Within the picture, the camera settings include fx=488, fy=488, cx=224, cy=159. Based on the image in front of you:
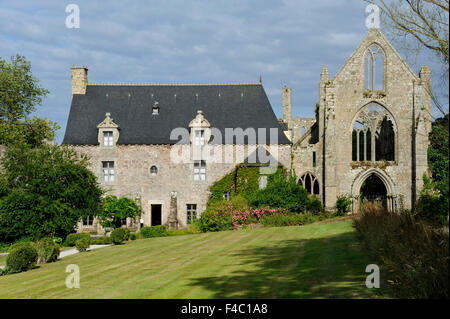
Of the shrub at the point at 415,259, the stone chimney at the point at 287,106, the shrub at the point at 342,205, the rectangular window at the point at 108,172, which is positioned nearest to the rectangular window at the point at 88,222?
the rectangular window at the point at 108,172

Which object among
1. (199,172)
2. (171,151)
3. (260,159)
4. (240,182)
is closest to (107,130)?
(171,151)

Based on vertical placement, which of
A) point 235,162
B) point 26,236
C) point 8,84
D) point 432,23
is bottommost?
point 26,236

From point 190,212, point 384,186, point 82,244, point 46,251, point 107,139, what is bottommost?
point 82,244

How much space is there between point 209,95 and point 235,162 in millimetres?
6250

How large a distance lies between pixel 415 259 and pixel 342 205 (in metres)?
24.4

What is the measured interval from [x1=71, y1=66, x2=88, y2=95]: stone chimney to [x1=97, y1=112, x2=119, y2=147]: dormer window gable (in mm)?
4296

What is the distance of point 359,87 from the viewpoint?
34.9 metres

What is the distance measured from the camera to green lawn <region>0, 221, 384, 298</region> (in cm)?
1077

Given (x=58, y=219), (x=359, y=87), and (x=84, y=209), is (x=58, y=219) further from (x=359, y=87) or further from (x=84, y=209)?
(x=359, y=87)

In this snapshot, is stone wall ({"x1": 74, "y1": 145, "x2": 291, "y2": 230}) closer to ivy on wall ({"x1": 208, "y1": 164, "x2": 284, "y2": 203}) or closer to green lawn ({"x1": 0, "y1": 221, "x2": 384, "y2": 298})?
ivy on wall ({"x1": 208, "y1": 164, "x2": 284, "y2": 203})

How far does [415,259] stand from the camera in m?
9.42

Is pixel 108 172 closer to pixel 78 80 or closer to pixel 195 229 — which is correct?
pixel 78 80

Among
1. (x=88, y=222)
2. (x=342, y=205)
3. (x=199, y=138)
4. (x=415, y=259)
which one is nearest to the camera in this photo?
(x=415, y=259)
